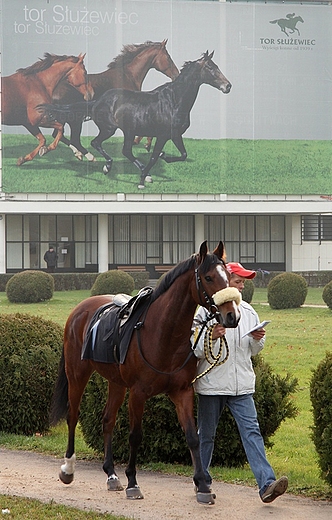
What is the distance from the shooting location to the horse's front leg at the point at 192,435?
248 inches

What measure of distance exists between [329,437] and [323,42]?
48.2 metres

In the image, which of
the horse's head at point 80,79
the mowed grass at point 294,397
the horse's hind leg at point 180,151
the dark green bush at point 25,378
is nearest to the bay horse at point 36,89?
the horse's head at point 80,79

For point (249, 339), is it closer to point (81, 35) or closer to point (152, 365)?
point (152, 365)

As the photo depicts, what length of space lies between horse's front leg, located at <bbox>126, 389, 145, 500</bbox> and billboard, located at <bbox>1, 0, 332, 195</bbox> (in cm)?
→ 4287

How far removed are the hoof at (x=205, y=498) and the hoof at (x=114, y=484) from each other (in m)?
0.92

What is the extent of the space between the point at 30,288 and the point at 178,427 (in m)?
26.3

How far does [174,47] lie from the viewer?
51000 mm

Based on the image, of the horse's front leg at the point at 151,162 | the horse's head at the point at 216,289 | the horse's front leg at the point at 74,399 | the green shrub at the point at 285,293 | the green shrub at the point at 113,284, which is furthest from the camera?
the horse's front leg at the point at 151,162

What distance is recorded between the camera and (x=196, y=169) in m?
50.3

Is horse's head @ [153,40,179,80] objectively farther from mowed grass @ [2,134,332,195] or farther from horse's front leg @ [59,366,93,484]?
horse's front leg @ [59,366,93,484]

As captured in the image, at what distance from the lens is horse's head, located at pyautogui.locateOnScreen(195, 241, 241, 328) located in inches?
231

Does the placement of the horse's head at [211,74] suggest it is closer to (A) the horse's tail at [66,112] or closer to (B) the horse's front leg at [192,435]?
(A) the horse's tail at [66,112]

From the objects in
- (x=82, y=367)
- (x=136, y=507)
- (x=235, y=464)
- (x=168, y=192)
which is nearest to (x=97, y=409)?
(x=82, y=367)

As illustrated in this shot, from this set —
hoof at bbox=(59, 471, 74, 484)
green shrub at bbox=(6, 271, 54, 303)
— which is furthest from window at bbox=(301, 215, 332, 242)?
hoof at bbox=(59, 471, 74, 484)
